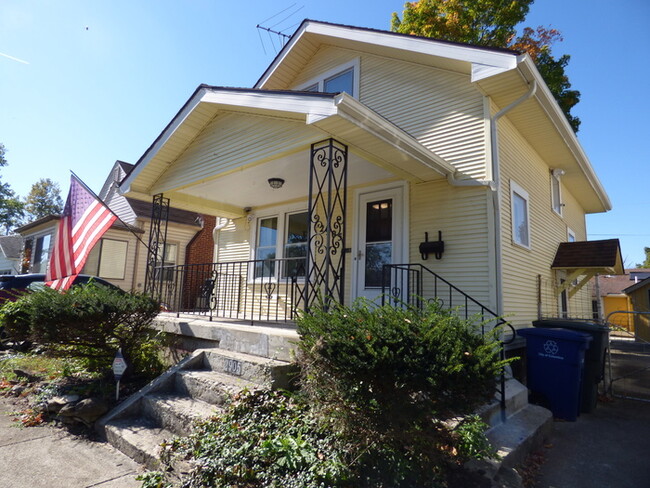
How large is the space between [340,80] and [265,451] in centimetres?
749

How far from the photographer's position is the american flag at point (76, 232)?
18.2ft

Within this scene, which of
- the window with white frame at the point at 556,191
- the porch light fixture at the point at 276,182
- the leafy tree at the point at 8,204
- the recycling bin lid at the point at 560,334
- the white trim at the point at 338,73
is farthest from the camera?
the leafy tree at the point at 8,204

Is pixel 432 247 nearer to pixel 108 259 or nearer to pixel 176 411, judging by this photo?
pixel 176 411

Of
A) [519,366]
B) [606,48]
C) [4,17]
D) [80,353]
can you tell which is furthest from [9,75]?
[606,48]

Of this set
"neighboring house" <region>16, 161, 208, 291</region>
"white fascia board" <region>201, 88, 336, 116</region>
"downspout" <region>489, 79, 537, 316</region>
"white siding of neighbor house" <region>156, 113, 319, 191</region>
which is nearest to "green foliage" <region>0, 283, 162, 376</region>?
"white siding of neighbor house" <region>156, 113, 319, 191</region>

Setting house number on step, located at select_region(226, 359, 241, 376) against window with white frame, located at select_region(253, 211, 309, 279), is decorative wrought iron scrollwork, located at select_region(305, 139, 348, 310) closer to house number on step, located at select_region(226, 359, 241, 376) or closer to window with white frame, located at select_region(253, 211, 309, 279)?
house number on step, located at select_region(226, 359, 241, 376)

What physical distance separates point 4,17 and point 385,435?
8424 millimetres

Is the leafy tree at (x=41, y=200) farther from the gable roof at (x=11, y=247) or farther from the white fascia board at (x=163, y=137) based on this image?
the white fascia board at (x=163, y=137)

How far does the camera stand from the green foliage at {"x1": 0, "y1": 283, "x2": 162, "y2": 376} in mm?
4434

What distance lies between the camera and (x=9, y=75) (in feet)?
21.0

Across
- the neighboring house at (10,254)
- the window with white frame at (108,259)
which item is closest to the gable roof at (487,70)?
the window with white frame at (108,259)

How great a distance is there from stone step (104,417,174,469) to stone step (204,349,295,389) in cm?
87

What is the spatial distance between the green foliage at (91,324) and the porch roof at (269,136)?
96.2 inches

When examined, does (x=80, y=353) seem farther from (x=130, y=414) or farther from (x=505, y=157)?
(x=505, y=157)
